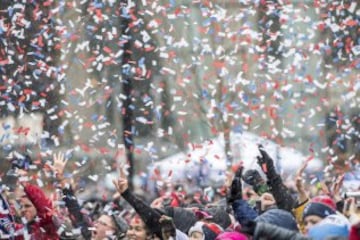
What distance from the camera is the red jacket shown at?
24.4 ft

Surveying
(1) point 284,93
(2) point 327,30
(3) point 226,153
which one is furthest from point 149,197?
(2) point 327,30

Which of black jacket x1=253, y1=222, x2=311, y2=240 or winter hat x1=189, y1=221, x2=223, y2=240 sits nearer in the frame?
black jacket x1=253, y1=222, x2=311, y2=240

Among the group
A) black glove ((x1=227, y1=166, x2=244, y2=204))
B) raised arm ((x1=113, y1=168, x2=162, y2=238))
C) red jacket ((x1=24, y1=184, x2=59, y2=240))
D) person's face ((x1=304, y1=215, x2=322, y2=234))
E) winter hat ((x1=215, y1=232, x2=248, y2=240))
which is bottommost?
red jacket ((x1=24, y1=184, x2=59, y2=240))

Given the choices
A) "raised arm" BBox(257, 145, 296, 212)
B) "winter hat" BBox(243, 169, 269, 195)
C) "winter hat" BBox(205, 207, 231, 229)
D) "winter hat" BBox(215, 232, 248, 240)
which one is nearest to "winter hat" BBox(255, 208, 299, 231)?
"winter hat" BBox(215, 232, 248, 240)

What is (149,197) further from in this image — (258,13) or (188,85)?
(258,13)

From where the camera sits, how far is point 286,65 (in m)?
9.02

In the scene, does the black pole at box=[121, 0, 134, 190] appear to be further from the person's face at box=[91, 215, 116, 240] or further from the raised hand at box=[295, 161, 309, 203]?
the raised hand at box=[295, 161, 309, 203]

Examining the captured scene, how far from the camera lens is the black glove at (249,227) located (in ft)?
20.3

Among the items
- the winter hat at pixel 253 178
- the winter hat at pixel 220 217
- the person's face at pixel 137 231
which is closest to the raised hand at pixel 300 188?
the winter hat at pixel 220 217

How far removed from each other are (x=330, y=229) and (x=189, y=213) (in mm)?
1721

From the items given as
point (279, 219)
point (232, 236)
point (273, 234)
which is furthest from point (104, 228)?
Result: point (273, 234)

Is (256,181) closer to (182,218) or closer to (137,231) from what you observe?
(182,218)

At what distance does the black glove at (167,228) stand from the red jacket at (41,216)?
1159mm

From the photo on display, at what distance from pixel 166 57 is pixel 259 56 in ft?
2.61
